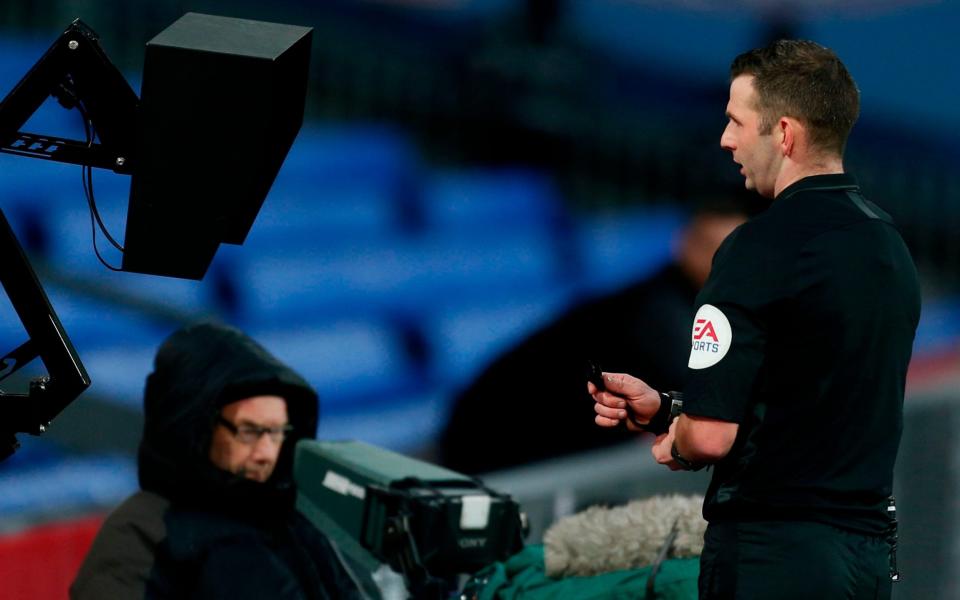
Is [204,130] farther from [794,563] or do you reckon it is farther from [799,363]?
[794,563]

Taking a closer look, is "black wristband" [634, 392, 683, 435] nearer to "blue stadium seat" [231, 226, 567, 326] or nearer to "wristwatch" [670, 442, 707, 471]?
"wristwatch" [670, 442, 707, 471]

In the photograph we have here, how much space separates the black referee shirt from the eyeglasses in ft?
5.21

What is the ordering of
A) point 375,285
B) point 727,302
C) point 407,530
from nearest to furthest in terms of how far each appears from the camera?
point 727,302 < point 407,530 < point 375,285

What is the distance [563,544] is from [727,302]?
76 centimetres

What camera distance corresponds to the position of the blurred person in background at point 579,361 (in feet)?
15.4

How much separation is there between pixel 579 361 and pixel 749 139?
3.07 m

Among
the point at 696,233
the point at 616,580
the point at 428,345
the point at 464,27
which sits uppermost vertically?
the point at 464,27

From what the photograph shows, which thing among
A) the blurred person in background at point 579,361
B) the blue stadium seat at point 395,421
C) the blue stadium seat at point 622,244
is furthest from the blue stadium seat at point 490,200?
the blue stadium seat at point 395,421

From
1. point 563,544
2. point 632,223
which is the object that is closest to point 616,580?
point 563,544

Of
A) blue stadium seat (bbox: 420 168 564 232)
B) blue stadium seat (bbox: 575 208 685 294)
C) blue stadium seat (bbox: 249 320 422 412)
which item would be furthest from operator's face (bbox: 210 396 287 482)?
blue stadium seat (bbox: 575 208 685 294)

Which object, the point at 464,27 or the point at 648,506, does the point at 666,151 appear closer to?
the point at 464,27

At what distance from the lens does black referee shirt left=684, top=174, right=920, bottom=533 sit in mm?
1922

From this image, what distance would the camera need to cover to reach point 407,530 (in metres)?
2.64

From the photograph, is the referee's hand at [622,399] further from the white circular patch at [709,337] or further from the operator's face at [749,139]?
the operator's face at [749,139]
